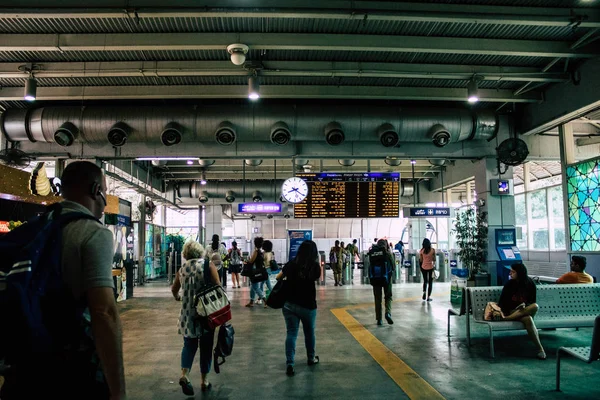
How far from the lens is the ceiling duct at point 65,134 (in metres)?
9.01

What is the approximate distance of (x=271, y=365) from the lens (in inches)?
Answer: 223

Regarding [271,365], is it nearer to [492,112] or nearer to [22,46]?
[22,46]

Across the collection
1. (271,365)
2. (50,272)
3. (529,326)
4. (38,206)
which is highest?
(38,206)

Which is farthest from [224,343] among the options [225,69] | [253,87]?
A: [225,69]

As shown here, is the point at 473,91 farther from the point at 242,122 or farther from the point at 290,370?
the point at 290,370

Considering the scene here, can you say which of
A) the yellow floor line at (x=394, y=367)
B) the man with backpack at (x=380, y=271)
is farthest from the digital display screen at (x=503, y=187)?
the yellow floor line at (x=394, y=367)

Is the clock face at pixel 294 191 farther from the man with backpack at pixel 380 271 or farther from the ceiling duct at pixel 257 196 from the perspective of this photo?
the ceiling duct at pixel 257 196

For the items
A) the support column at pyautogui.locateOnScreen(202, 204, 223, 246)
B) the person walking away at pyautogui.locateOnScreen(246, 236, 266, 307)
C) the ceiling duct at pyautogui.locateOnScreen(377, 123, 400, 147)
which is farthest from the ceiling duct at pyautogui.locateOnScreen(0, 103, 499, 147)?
the support column at pyautogui.locateOnScreen(202, 204, 223, 246)

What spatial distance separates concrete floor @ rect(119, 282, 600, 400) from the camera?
456cm

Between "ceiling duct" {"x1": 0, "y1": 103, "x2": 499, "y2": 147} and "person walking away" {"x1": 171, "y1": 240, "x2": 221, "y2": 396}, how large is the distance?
5063mm

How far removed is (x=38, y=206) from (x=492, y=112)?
11.9 metres

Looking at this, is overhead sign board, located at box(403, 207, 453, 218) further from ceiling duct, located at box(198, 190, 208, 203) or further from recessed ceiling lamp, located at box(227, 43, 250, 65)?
recessed ceiling lamp, located at box(227, 43, 250, 65)

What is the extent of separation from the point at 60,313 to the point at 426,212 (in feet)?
48.2

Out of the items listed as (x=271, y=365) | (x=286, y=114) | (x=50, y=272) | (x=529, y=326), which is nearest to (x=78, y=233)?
(x=50, y=272)
